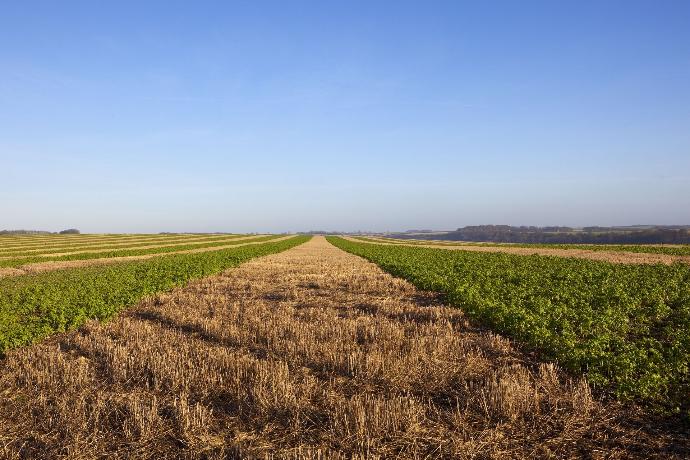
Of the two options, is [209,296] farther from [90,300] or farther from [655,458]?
[655,458]

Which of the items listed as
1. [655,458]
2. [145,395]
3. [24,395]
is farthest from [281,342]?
[655,458]

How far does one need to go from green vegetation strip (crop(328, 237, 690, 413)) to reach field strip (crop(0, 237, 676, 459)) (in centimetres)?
79

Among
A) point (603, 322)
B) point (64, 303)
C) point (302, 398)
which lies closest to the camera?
point (302, 398)

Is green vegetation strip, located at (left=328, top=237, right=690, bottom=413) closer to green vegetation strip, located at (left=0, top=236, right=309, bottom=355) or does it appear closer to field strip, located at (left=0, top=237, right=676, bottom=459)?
field strip, located at (left=0, top=237, right=676, bottom=459)

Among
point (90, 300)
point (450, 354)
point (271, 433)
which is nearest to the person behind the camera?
point (271, 433)

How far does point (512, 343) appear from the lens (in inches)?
444

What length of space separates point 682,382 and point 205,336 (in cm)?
1124

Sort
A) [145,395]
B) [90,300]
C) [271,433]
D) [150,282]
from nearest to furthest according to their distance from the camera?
1. [271,433]
2. [145,395]
3. [90,300]
4. [150,282]

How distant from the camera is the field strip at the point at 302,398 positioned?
19.8 feet

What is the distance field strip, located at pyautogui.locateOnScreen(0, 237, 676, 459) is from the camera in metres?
6.03

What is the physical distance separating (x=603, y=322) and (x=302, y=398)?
10292 mm

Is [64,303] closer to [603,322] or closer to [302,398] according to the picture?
[302,398]

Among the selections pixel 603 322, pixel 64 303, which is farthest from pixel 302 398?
pixel 64 303

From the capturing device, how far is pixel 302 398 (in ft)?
A: 23.9
